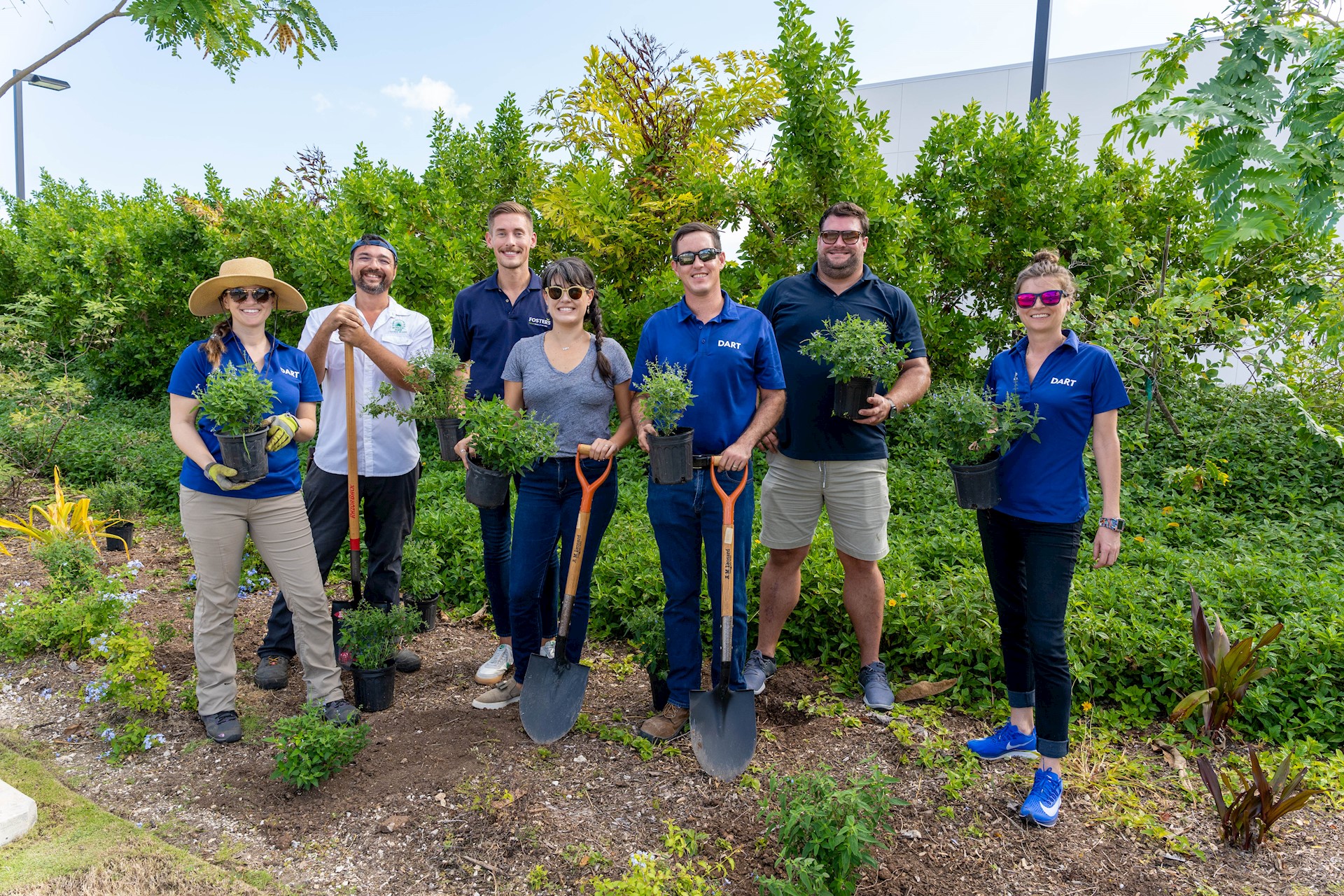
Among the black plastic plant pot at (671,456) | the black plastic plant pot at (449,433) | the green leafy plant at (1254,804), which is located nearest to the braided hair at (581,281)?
the black plastic plant pot at (671,456)

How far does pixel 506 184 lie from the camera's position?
9.63 metres

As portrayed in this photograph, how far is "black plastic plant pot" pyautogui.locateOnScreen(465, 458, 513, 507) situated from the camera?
354 cm

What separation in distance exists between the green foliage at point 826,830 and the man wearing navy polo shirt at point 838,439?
1.16 meters

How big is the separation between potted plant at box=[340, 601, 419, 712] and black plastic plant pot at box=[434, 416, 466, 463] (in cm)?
85

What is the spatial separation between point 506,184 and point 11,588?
20.7 feet

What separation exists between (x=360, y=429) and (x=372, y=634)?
1.05m

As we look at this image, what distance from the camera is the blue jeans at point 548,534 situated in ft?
12.0

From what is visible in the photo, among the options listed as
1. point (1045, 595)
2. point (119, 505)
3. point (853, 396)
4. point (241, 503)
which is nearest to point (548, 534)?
point (241, 503)

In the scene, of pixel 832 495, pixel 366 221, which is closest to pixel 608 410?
pixel 832 495

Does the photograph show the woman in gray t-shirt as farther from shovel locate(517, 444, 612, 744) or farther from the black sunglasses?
the black sunglasses

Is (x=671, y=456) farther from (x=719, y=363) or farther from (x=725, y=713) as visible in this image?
(x=725, y=713)

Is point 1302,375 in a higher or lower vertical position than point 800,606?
higher

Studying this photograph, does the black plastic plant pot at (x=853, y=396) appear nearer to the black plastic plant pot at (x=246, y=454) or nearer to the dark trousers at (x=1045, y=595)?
the dark trousers at (x=1045, y=595)

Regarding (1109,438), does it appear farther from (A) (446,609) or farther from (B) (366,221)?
(B) (366,221)
